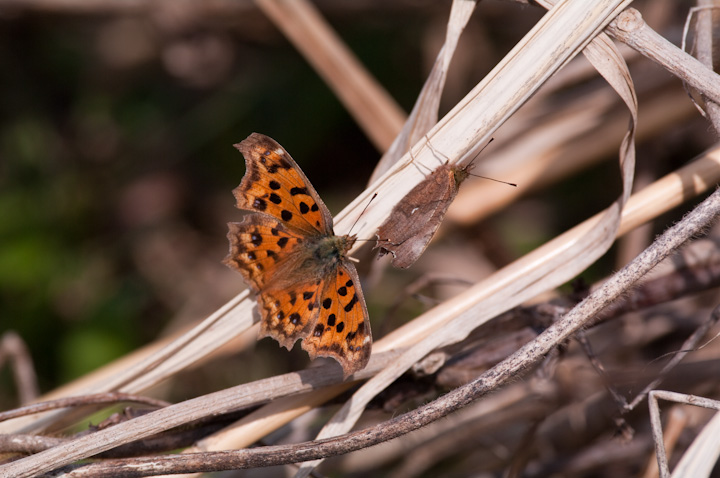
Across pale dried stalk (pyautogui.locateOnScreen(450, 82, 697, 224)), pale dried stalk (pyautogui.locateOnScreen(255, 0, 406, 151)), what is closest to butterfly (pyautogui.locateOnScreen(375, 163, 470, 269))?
pale dried stalk (pyautogui.locateOnScreen(450, 82, 697, 224))

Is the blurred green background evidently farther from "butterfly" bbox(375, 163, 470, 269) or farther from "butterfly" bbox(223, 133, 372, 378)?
"butterfly" bbox(375, 163, 470, 269)

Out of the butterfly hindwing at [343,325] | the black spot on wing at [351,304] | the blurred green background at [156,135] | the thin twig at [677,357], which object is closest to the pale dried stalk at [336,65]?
the butterfly hindwing at [343,325]

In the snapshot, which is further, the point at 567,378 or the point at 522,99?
the point at 567,378

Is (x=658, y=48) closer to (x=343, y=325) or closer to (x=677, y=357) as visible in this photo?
(x=677, y=357)

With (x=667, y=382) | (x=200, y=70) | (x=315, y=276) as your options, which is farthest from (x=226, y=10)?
(x=667, y=382)

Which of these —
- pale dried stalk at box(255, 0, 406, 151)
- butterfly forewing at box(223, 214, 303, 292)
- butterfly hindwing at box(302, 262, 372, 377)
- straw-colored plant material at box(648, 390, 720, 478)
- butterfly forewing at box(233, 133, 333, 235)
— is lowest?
straw-colored plant material at box(648, 390, 720, 478)

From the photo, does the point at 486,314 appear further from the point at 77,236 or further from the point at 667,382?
the point at 77,236

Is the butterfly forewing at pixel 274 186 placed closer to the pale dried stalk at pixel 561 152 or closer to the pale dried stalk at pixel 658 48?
the pale dried stalk at pixel 561 152
